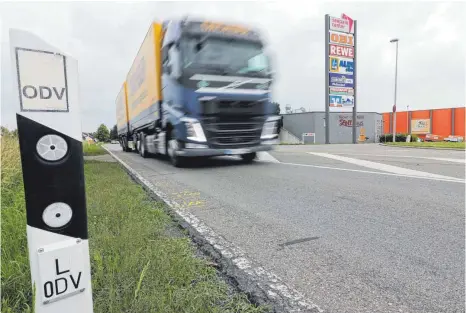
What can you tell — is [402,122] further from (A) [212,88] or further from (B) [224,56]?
(A) [212,88]

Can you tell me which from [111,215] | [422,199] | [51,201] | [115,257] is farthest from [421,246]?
[111,215]

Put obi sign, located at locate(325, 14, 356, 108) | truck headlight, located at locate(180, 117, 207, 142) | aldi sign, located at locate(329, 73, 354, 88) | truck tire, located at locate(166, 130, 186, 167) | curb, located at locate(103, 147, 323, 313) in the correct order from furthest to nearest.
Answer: aldi sign, located at locate(329, 73, 354, 88) < obi sign, located at locate(325, 14, 356, 108) < truck tire, located at locate(166, 130, 186, 167) < truck headlight, located at locate(180, 117, 207, 142) < curb, located at locate(103, 147, 323, 313)

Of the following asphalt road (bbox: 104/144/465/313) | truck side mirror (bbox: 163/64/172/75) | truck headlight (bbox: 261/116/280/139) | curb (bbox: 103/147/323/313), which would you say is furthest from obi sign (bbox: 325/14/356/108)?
curb (bbox: 103/147/323/313)

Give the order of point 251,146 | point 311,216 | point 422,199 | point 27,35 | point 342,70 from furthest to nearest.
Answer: point 342,70
point 251,146
point 422,199
point 311,216
point 27,35

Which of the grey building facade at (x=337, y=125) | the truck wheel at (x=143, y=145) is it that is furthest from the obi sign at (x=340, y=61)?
the truck wheel at (x=143, y=145)

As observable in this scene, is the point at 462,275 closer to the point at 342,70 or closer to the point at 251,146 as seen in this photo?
the point at 251,146

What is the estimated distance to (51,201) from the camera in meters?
1.08

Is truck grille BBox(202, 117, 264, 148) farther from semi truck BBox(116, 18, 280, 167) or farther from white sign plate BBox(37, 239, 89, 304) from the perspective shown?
white sign plate BBox(37, 239, 89, 304)

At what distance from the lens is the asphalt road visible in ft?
6.30

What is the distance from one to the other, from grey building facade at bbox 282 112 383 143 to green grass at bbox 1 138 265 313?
120ft

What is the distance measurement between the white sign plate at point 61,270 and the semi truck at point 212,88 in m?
6.30

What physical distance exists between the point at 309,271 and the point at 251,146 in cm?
607

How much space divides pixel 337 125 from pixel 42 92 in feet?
128

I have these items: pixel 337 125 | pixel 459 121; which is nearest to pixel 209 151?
pixel 337 125
